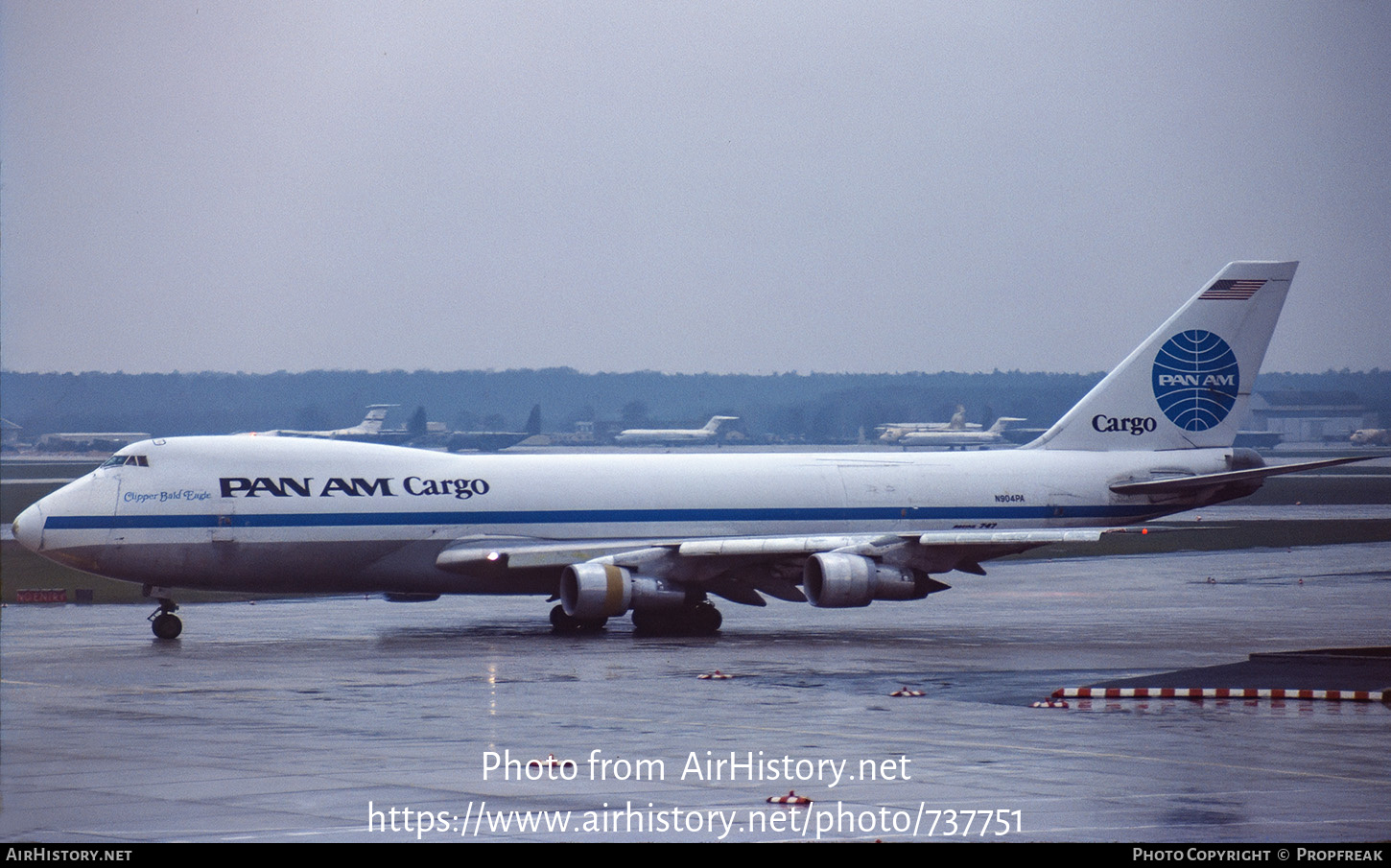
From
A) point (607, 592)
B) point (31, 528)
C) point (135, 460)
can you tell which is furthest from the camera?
point (135, 460)

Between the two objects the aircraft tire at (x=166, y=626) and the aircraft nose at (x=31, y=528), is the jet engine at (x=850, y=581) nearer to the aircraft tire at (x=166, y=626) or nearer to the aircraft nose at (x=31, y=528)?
the aircraft tire at (x=166, y=626)

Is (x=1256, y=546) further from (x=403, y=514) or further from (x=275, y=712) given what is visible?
(x=275, y=712)

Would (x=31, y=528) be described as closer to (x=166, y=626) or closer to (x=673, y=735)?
(x=166, y=626)

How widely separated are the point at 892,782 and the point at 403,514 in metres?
23.8

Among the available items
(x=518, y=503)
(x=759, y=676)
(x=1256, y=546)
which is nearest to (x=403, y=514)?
(x=518, y=503)

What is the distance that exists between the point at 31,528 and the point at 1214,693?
25945 mm

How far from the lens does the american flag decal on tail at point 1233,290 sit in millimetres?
49312

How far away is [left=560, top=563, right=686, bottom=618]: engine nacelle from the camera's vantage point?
40.0 m

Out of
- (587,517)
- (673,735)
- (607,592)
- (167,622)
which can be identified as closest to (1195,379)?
(587,517)

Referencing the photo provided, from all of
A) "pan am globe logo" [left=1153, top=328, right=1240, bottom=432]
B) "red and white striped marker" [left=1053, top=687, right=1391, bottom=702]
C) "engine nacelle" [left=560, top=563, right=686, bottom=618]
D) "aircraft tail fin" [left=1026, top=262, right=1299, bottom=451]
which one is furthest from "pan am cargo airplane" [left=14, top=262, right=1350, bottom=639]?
"red and white striped marker" [left=1053, top=687, right=1391, bottom=702]

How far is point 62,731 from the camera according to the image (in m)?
24.3

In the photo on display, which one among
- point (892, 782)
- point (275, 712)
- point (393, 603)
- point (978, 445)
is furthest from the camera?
point (978, 445)

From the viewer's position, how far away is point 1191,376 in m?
49.3

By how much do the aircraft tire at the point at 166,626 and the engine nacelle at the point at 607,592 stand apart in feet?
28.8
